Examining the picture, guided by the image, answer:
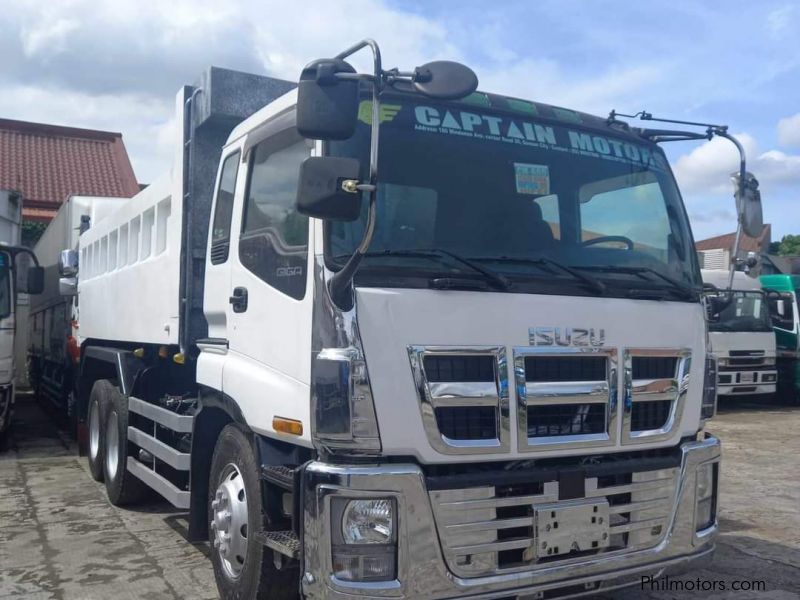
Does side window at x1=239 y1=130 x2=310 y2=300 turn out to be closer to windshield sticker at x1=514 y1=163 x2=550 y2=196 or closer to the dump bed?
the dump bed

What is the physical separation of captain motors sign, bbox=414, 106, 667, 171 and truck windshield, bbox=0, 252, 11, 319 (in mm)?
7294

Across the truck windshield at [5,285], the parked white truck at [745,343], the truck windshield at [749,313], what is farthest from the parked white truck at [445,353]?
the truck windshield at [749,313]

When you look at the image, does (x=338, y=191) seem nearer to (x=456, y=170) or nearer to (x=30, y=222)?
(x=456, y=170)

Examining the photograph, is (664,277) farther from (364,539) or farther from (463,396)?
(364,539)

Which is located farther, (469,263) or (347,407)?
(469,263)

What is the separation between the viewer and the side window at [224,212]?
174 inches

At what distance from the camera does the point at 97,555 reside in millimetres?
5469

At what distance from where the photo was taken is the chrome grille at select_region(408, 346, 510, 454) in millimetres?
3291

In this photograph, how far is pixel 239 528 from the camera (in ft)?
12.9

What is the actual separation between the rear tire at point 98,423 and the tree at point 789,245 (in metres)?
39.2

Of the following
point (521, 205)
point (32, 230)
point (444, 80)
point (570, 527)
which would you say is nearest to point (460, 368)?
point (570, 527)

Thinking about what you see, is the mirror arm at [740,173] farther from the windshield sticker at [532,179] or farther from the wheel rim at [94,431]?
the wheel rim at [94,431]

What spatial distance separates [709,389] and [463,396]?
1552 millimetres

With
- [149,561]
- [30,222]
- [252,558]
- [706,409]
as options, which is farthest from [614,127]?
[30,222]
